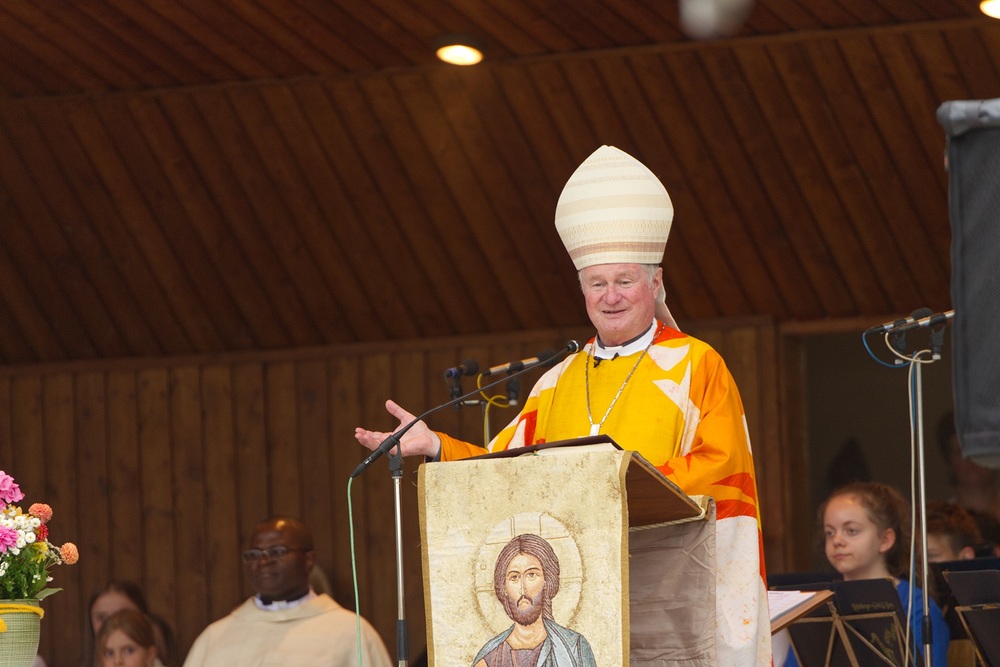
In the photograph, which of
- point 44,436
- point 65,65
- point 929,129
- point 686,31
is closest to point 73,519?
point 44,436

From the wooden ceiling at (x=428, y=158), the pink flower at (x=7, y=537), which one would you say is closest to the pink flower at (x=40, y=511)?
the pink flower at (x=7, y=537)

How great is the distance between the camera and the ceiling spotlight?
7293 millimetres

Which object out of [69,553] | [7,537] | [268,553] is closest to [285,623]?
[268,553]

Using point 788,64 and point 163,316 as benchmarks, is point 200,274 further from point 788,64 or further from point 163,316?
point 788,64

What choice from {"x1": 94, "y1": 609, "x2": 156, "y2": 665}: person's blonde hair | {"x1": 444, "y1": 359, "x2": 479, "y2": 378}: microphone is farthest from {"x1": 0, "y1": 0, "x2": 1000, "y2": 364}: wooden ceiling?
{"x1": 444, "y1": 359, "x2": 479, "y2": 378}: microphone

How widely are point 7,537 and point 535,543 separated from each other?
1.42 m

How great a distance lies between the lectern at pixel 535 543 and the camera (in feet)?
10.2

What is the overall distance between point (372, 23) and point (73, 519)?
3.68m

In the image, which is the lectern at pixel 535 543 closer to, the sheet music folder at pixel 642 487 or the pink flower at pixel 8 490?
the sheet music folder at pixel 642 487

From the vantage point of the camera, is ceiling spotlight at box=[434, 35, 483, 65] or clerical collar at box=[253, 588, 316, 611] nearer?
clerical collar at box=[253, 588, 316, 611]

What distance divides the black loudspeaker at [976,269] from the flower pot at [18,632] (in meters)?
2.64

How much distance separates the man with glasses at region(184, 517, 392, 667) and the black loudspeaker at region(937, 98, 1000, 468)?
487 cm

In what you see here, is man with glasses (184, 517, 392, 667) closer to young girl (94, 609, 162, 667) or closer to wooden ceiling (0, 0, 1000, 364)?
young girl (94, 609, 162, 667)

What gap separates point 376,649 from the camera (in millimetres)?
6660
